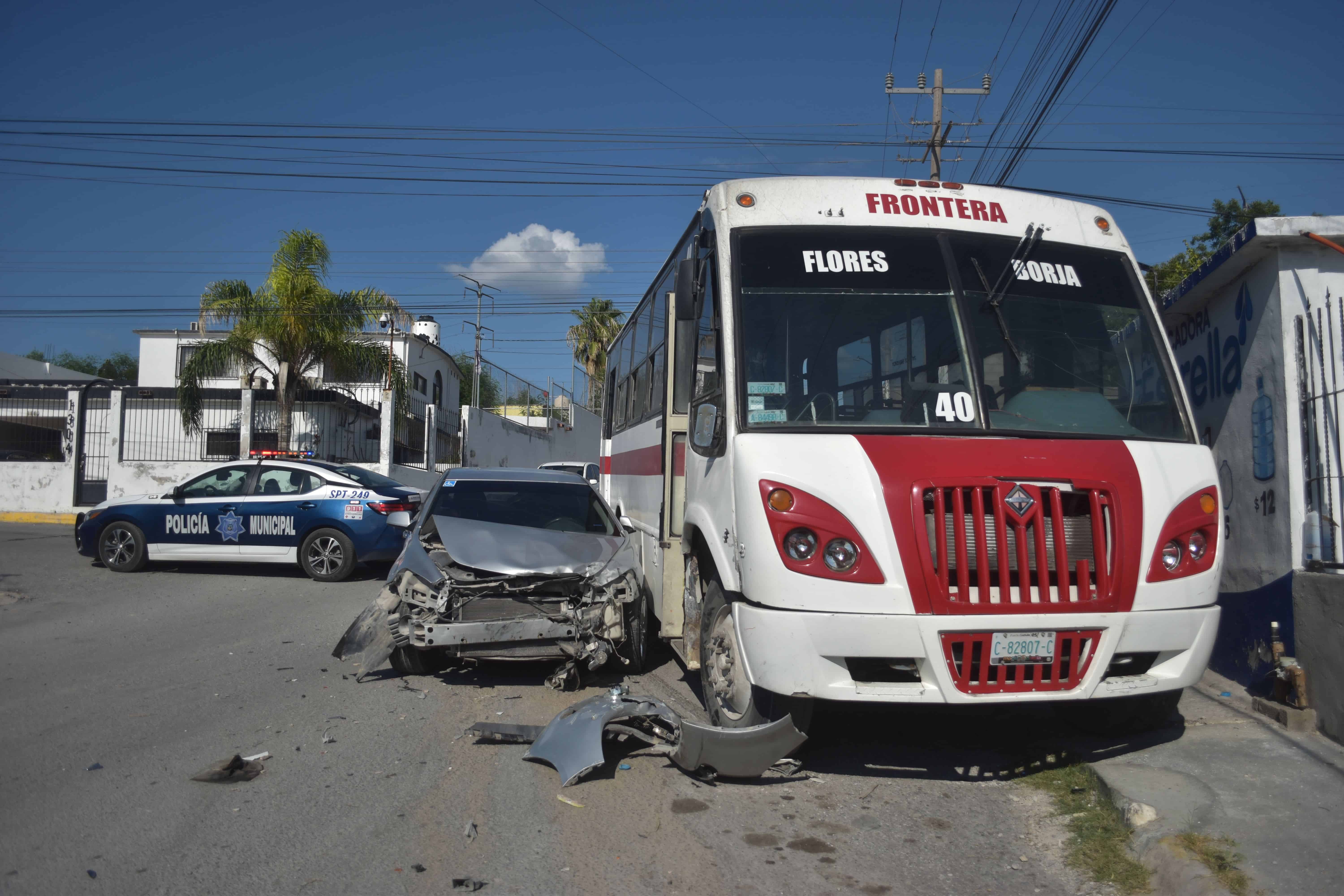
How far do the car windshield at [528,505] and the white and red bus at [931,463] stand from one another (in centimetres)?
172

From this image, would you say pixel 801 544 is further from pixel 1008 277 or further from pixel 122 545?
pixel 122 545

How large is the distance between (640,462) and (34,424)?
66.2 ft

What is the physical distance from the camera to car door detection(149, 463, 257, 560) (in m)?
11.8

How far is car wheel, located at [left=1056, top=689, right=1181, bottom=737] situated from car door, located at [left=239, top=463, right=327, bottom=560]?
942cm

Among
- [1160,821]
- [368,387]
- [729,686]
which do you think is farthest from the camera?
[368,387]

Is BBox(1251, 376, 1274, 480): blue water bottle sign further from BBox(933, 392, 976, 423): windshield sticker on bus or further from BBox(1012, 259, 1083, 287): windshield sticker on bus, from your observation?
BBox(933, 392, 976, 423): windshield sticker on bus

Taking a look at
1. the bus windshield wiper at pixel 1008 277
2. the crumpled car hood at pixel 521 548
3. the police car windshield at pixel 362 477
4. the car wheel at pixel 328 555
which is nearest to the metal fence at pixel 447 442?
the police car windshield at pixel 362 477

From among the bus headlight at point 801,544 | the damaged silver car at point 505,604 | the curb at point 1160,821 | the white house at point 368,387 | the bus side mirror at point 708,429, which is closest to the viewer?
the curb at point 1160,821

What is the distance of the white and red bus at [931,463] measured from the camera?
13.6 feet

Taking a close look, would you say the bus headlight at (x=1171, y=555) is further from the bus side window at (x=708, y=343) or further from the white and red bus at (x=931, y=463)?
the bus side window at (x=708, y=343)

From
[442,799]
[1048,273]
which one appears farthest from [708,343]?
[442,799]

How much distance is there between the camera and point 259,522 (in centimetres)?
1180

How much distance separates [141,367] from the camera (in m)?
37.4

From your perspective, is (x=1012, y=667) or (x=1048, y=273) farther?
(x=1048, y=273)
